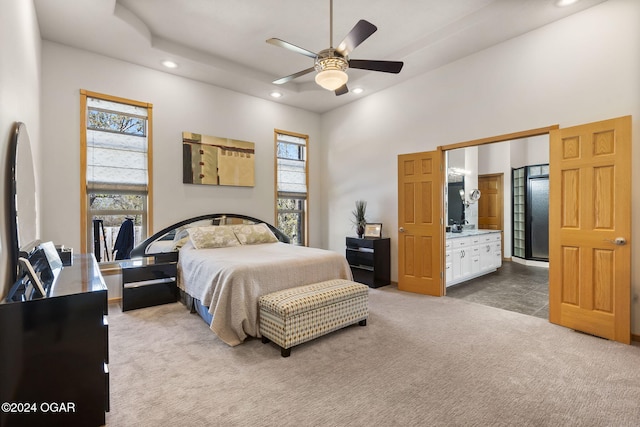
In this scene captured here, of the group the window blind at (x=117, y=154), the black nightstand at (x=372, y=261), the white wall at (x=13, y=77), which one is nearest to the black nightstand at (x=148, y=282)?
the window blind at (x=117, y=154)

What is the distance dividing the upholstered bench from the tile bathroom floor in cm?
208

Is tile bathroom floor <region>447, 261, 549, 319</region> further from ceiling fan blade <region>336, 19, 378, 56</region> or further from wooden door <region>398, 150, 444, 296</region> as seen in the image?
ceiling fan blade <region>336, 19, 378, 56</region>

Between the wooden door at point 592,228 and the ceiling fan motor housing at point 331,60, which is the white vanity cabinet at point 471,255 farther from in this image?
the ceiling fan motor housing at point 331,60

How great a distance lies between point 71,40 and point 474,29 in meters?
4.70

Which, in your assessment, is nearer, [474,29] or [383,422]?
[383,422]

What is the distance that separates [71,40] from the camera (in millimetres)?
3660

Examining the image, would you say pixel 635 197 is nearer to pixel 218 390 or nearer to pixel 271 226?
pixel 218 390

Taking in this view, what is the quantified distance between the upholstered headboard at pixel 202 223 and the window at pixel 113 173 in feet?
0.44

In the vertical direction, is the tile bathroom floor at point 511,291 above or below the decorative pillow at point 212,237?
below

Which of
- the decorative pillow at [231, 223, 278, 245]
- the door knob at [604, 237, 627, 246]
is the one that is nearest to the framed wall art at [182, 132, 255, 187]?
the decorative pillow at [231, 223, 278, 245]

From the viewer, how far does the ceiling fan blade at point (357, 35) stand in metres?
2.42

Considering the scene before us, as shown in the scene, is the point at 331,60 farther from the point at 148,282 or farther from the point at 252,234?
the point at 148,282

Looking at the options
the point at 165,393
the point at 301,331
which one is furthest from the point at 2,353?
the point at 301,331

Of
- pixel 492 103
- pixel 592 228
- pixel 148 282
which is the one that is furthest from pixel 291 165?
pixel 592 228
